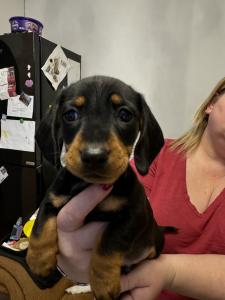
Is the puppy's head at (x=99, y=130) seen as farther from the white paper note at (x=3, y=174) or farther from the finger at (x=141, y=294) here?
the white paper note at (x=3, y=174)

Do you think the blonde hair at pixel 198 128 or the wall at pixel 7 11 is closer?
the blonde hair at pixel 198 128

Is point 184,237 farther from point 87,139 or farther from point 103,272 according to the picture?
point 87,139

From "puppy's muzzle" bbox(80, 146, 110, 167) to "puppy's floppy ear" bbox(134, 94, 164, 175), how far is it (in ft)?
0.74

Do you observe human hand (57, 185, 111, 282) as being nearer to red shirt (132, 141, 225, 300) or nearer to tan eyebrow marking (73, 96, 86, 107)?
tan eyebrow marking (73, 96, 86, 107)

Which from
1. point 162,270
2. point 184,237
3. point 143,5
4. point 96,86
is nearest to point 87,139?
point 96,86

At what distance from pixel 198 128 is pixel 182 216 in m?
0.49

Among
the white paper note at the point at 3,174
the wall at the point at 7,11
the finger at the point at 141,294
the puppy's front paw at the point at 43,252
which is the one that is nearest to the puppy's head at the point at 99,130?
the puppy's front paw at the point at 43,252

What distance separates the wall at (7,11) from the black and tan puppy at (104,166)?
7.40 ft

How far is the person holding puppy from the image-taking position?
889mm

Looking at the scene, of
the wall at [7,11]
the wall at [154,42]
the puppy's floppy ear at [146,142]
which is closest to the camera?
the puppy's floppy ear at [146,142]

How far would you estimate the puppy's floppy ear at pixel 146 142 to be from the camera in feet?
3.12

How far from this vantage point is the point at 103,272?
81 cm

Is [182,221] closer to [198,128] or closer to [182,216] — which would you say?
[182,216]

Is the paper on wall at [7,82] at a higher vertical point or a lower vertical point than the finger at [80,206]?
higher
